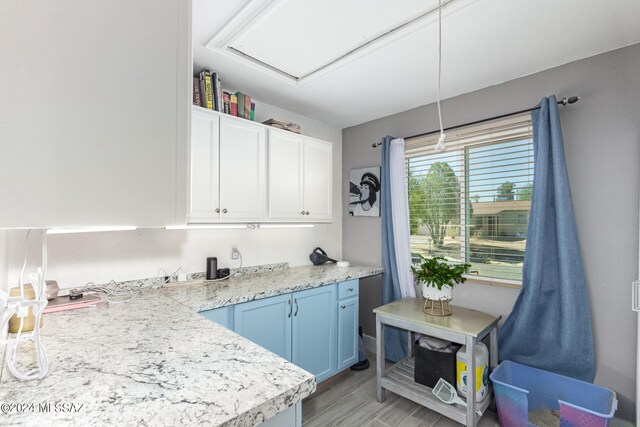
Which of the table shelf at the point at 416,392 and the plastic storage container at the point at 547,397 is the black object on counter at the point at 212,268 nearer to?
the table shelf at the point at 416,392

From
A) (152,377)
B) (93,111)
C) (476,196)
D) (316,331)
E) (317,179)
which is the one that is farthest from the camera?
(317,179)

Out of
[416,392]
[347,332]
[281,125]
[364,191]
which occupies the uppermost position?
[281,125]

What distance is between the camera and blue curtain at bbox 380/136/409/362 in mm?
2748

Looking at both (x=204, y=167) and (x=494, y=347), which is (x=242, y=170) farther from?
(x=494, y=347)

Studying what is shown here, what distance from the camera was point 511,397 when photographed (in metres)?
1.85

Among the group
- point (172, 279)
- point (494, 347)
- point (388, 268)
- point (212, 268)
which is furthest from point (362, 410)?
point (172, 279)

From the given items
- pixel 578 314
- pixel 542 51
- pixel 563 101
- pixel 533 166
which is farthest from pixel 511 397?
pixel 542 51

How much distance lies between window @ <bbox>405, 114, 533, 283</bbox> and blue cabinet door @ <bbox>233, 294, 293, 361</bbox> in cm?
145

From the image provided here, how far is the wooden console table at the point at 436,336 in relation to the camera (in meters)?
1.89

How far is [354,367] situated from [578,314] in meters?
1.73

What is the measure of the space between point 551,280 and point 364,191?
68.7 inches

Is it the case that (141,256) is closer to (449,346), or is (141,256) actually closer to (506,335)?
(449,346)

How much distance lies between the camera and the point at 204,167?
6.70ft

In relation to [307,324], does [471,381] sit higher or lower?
lower
